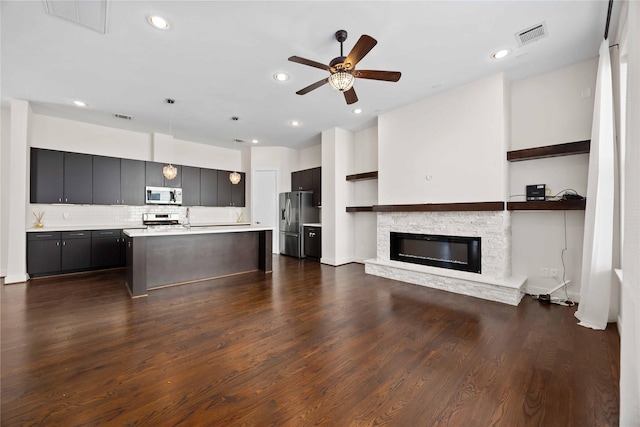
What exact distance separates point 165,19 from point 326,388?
3.52 meters

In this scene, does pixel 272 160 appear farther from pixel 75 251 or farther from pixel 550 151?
pixel 550 151

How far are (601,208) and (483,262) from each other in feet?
4.66

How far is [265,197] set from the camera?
755cm

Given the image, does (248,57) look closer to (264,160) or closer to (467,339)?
(467,339)

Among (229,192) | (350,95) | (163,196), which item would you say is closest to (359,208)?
(350,95)

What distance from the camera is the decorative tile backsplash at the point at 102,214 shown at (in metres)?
5.03

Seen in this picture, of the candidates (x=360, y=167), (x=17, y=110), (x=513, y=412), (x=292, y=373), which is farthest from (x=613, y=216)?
(x=17, y=110)

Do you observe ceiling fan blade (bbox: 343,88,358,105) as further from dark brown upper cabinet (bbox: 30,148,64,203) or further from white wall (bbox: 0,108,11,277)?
white wall (bbox: 0,108,11,277)

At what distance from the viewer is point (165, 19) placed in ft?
8.12

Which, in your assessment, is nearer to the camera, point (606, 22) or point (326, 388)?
point (326, 388)

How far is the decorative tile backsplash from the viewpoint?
5029 millimetres

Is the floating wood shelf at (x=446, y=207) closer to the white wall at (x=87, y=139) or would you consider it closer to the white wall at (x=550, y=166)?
the white wall at (x=550, y=166)

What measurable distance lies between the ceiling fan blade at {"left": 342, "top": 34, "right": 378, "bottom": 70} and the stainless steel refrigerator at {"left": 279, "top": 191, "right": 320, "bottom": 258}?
4.39 m

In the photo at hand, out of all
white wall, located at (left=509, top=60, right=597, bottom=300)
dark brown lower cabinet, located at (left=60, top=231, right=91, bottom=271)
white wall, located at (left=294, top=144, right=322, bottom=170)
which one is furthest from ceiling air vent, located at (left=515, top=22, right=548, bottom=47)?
dark brown lower cabinet, located at (left=60, top=231, right=91, bottom=271)
